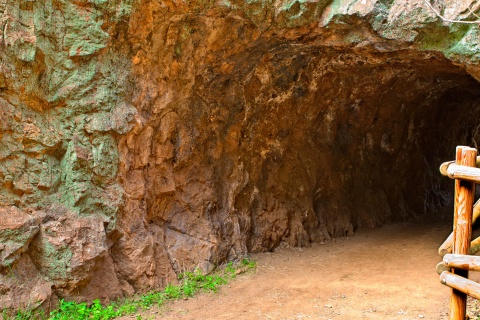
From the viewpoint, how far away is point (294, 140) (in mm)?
8430

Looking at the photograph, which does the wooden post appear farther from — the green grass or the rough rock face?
the green grass

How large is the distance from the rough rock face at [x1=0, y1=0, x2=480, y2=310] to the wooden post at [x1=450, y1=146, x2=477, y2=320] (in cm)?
250

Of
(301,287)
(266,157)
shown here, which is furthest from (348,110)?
(301,287)

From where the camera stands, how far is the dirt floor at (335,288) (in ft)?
18.2

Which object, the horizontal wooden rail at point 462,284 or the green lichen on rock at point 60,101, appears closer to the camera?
the horizontal wooden rail at point 462,284

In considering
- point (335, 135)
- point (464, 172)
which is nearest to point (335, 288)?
point (464, 172)

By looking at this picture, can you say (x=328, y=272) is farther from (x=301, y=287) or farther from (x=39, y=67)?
(x=39, y=67)

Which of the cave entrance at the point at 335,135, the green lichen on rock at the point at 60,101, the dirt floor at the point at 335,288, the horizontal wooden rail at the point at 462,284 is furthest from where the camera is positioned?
the cave entrance at the point at 335,135

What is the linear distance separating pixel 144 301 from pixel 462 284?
3729 millimetres

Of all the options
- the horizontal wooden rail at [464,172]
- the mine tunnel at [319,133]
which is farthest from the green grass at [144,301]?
the horizontal wooden rail at [464,172]

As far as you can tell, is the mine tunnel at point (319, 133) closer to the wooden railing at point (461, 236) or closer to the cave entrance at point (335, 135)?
the cave entrance at point (335, 135)

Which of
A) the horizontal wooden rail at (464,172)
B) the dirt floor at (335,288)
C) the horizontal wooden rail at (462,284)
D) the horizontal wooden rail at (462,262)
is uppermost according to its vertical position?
the horizontal wooden rail at (464,172)

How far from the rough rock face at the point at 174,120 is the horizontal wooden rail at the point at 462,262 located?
2964 millimetres

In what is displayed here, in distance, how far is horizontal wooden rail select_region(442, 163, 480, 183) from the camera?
133 inches
